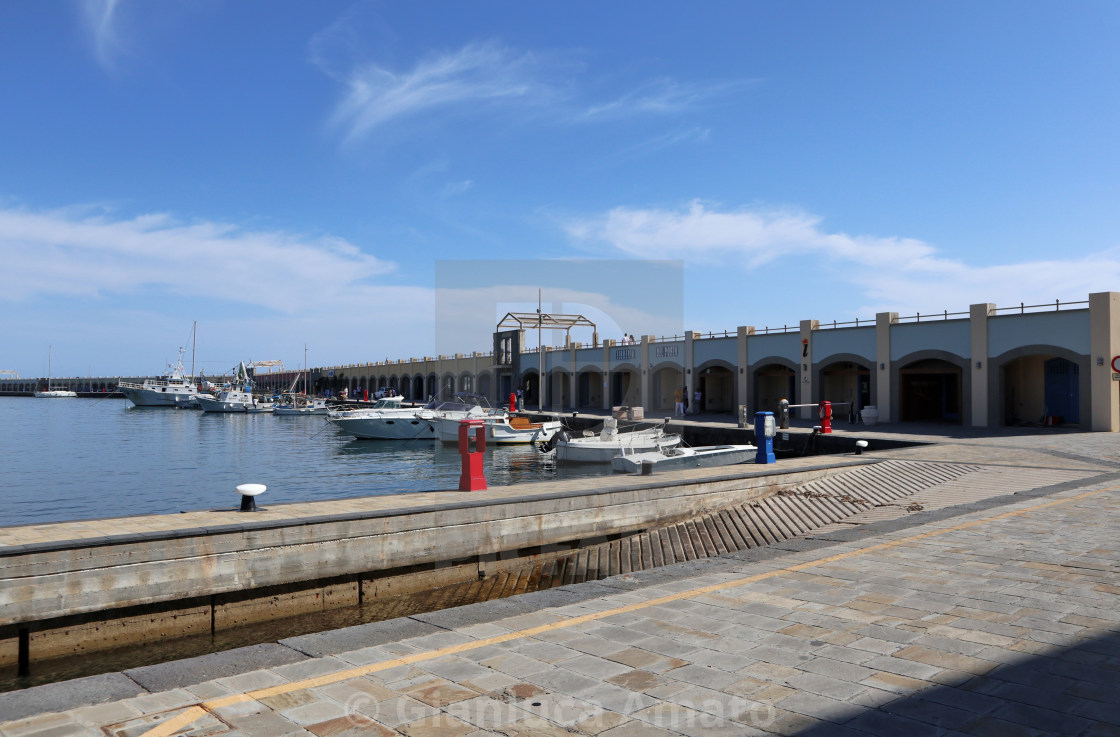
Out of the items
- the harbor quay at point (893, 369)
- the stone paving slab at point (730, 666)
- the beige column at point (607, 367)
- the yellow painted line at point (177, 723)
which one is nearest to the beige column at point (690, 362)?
the harbor quay at point (893, 369)

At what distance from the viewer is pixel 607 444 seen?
82.8ft

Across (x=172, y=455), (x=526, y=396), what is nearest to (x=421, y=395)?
(x=526, y=396)

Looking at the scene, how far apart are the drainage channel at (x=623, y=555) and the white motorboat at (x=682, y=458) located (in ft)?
20.9

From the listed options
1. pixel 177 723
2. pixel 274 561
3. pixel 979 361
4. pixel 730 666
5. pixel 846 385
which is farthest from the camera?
pixel 846 385

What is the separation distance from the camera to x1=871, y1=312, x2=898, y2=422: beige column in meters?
31.5

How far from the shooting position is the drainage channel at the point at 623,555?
7.66 metres

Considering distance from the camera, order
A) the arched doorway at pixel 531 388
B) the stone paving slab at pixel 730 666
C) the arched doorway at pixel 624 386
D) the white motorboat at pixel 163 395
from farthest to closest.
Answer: the white motorboat at pixel 163 395 → the arched doorway at pixel 531 388 → the arched doorway at pixel 624 386 → the stone paving slab at pixel 730 666

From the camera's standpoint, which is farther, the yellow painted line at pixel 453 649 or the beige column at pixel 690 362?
the beige column at pixel 690 362

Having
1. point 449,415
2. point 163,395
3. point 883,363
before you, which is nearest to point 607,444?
point 449,415

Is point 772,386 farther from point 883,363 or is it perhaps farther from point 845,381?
point 883,363

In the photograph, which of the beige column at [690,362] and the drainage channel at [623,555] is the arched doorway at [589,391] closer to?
the beige column at [690,362]

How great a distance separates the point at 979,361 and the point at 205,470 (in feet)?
100

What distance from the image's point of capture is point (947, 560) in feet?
24.5

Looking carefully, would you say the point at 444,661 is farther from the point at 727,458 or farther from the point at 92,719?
the point at 727,458
